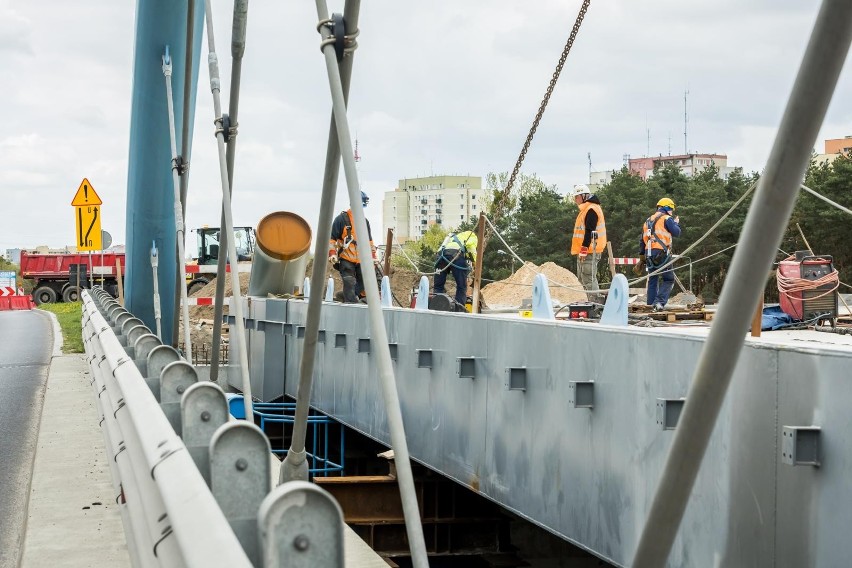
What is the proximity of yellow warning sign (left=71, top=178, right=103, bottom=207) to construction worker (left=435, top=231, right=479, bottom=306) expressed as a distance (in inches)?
498

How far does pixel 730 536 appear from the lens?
5977 millimetres

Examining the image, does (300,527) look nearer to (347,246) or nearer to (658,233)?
(658,233)

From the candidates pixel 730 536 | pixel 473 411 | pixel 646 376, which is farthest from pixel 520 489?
pixel 730 536

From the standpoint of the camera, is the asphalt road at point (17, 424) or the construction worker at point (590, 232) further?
the construction worker at point (590, 232)

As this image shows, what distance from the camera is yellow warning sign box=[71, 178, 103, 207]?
92.4ft

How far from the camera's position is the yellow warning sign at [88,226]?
92.6 feet

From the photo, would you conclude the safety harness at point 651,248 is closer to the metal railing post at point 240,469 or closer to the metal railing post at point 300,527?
the metal railing post at point 240,469

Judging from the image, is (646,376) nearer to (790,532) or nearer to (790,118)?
(790,532)

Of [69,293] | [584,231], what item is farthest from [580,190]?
[69,293]

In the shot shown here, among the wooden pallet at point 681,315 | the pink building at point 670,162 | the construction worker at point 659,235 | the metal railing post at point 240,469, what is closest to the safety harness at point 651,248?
the construction worker at point 659,235

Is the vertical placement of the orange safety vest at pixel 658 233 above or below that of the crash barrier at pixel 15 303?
above

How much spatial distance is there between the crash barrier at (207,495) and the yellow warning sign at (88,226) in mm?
23745

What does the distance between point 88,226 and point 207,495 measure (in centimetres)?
2674

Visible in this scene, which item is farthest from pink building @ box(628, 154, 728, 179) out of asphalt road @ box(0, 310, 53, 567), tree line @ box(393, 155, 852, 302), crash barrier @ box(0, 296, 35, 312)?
crash barrier @ box(0, 296, 35, 312)
